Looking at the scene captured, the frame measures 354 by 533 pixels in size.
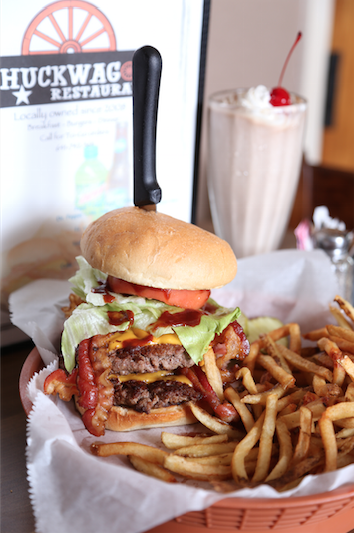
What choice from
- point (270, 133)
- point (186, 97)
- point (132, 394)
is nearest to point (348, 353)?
point (132, 394)

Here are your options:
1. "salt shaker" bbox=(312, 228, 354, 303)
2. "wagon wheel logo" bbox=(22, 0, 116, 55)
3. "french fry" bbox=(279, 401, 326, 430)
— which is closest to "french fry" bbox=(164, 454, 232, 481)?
"french fry" bbox=(279, 401, 326, 430)

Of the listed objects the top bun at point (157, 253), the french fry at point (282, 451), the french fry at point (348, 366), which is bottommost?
the french fry at point (282, 451)

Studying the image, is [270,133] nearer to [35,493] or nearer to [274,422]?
[274,422]

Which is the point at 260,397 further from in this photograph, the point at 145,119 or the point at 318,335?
the point at 145,119

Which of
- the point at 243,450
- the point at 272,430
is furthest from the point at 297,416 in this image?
the point at 243,450

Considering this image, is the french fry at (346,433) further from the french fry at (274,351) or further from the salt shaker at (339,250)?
the salt shaker at (339,250)

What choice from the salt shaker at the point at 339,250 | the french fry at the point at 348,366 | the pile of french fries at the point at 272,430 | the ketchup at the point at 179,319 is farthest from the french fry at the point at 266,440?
the salt shaker at the point at 339,250
